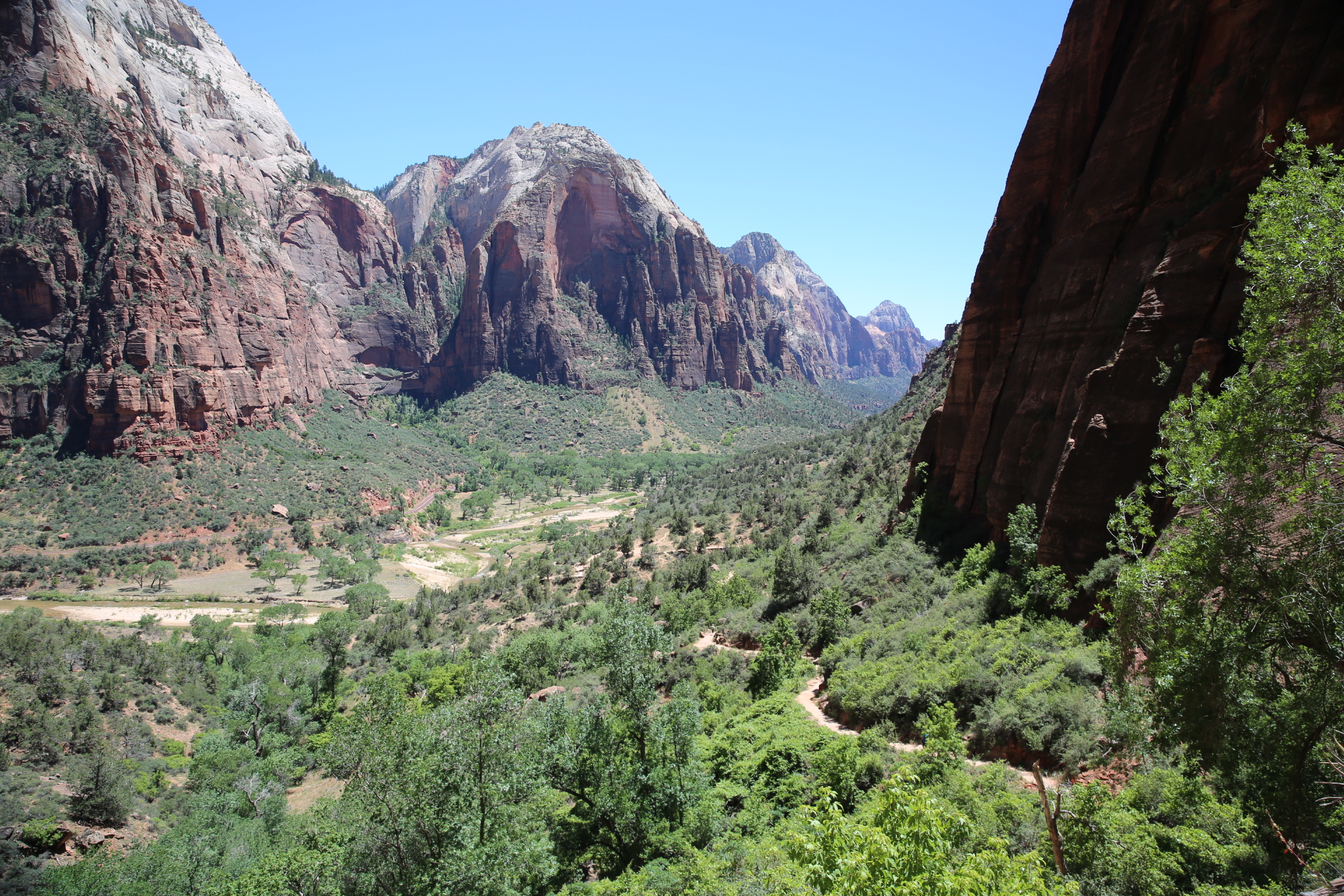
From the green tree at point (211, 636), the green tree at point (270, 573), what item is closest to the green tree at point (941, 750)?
the green tree at point (211, 636)

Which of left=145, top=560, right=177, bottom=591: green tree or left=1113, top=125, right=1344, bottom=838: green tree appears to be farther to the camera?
left=145, top=560, right=177, bottom=591: green tree

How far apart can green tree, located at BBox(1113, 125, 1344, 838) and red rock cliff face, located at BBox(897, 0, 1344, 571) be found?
4755 mm

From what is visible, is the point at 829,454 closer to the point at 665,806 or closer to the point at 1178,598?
the point at 665,806

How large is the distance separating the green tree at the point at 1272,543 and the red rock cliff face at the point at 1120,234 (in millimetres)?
4755

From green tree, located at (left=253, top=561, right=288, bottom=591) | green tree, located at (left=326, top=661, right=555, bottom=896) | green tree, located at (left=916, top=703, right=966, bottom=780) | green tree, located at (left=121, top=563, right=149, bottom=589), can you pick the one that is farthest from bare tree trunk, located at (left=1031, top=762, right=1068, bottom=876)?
green tree, located at (left=121, top=563, right=149, bottom=589)

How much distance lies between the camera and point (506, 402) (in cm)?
16412

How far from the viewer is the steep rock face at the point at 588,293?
573 feet

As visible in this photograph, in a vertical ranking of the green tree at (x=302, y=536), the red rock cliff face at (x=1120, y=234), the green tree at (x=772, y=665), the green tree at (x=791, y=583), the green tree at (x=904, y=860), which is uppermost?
the red rock cliff face at (x=1120, y=234)

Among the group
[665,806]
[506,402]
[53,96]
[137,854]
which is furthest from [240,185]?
[665,806]

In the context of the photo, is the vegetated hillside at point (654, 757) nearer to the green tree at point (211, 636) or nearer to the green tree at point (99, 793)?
Answer: the green tree at point (99, 793)

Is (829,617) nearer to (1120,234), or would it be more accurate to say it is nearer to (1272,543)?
(1120,234)

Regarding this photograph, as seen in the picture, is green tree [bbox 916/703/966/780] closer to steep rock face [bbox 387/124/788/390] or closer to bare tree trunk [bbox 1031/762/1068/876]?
bare tree trunk [bbox 1031/762/1068/876]

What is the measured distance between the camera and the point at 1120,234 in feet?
66.1

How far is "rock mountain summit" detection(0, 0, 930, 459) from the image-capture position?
7625cm
